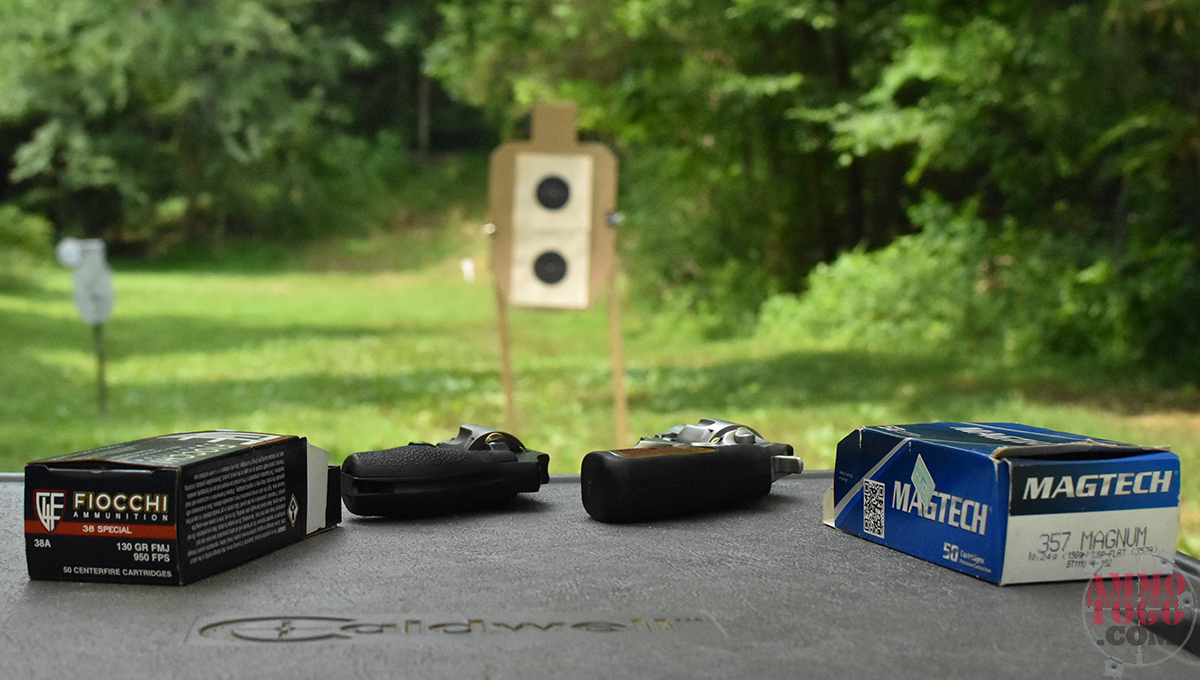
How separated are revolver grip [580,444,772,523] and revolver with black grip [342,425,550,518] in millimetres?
86

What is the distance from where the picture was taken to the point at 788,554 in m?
0.84

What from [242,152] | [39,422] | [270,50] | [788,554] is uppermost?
[270,50]

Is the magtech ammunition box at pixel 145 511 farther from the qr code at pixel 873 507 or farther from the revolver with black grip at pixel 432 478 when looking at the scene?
the qr code at pixel 873 507

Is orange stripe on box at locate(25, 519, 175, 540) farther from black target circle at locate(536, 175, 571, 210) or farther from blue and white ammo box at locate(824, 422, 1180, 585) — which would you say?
black target circle at locate(536, 175, 571, 210)

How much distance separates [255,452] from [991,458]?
0.54m


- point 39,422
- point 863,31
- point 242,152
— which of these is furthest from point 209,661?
point 242,152

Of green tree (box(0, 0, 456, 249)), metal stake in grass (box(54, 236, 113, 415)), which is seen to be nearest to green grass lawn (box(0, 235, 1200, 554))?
metal stake in grass (box(54, 236, 113, 415))

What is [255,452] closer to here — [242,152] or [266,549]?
[266,549]

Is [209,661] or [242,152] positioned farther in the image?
[242,152]

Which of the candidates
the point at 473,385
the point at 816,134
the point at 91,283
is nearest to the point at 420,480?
the point at 91,283

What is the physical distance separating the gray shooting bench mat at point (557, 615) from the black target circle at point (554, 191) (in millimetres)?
2608

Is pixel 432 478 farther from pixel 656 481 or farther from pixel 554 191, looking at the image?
pixel 554 191

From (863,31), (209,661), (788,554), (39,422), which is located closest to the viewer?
(209,661)

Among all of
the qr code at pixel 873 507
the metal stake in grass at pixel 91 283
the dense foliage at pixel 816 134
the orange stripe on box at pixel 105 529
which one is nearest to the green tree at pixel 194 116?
the dense foliage at pixel 816 134
